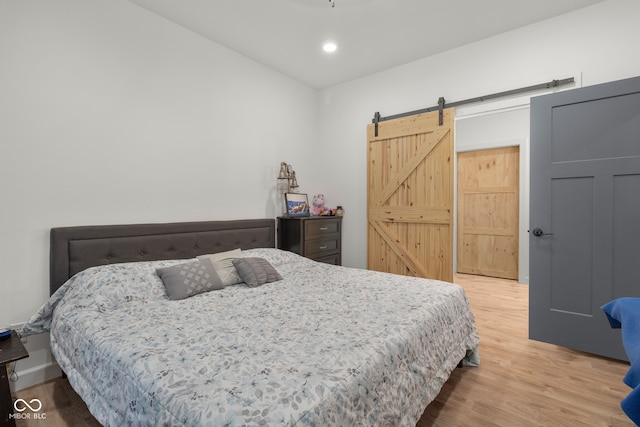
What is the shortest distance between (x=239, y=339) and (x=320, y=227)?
238 centimetres

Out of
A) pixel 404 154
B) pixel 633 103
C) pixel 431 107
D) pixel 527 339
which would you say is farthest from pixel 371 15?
pixel 527 339

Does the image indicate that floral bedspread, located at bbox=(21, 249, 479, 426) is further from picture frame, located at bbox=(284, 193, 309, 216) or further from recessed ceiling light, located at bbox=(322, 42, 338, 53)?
recessed ceiling light, located at bbox=(322, 42, 338, 53)

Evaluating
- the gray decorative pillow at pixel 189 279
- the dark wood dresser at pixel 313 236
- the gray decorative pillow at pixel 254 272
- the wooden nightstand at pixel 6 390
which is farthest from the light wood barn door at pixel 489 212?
the wooden nightstand at pixel 6 390

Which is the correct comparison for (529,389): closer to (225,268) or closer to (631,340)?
(631,340)

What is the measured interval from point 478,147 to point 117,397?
5549mm

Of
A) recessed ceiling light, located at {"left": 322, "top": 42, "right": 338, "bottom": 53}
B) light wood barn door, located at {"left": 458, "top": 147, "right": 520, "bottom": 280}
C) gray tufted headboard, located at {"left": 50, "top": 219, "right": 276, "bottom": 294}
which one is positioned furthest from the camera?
light wood barn door, located at {"left": 458, "top": 147, "right": 520, "bottom": 280}

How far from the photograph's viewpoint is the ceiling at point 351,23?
255cm

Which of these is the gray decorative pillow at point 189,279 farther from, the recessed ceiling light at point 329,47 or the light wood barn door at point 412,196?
the recessed ceiling light at point 329,47

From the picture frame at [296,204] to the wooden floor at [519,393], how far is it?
233 centimetres

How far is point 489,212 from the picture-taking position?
17.0 ft

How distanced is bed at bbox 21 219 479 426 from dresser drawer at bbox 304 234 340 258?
0.87 metres

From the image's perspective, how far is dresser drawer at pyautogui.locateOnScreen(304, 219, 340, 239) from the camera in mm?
3596

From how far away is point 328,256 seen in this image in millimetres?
3902

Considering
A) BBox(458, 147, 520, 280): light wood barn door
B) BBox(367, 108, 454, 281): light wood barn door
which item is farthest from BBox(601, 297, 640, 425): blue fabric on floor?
BBox(458, 147, 520, 280): light wood barn door
